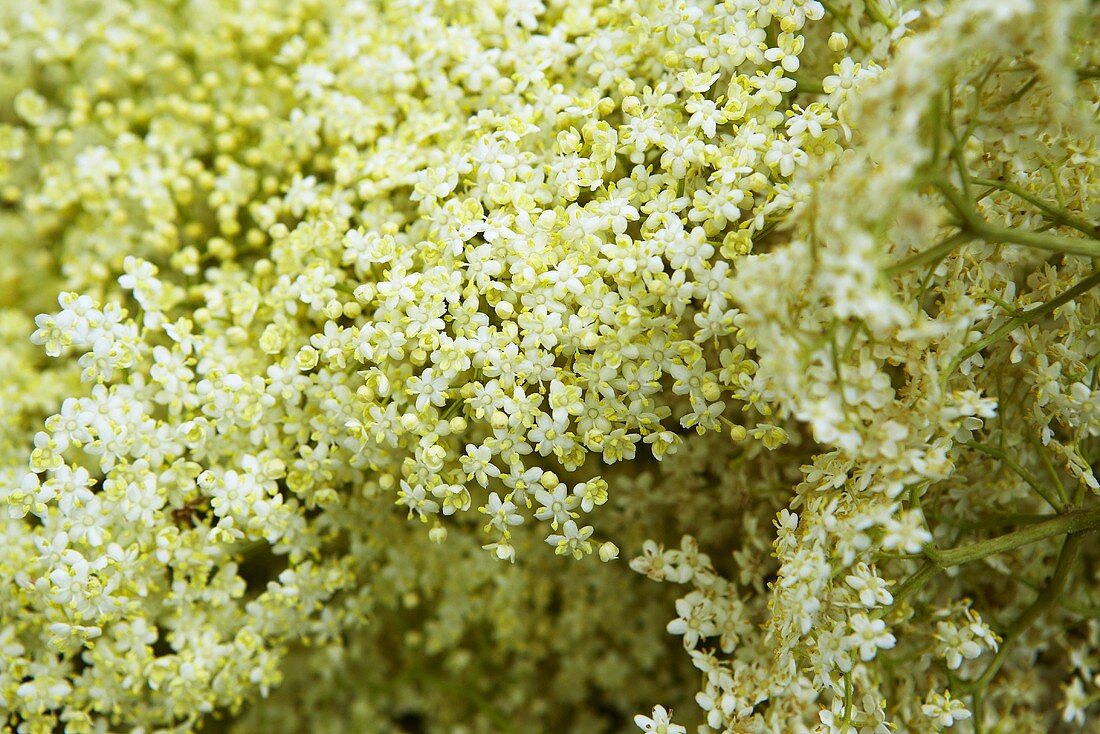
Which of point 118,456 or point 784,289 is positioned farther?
point 118,456

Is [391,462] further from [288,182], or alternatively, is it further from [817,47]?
[817,47]

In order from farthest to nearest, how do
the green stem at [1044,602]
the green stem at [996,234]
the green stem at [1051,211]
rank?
1. the green stem at [1044,602]
2. the green stem at [1051,211]
3. the green stem at [996,234]

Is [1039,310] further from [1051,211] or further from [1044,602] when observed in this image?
[1044,602]

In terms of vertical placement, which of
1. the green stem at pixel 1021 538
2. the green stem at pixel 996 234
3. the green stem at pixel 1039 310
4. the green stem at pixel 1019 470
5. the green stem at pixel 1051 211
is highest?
the green stem at pixel 996 234

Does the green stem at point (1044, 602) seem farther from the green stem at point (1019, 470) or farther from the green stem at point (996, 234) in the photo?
the green stem at point (996, 234)

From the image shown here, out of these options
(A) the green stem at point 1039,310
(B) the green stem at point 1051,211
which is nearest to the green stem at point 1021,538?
(A) the green stem at point 1039,310

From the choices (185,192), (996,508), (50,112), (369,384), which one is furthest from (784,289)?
(50,112)

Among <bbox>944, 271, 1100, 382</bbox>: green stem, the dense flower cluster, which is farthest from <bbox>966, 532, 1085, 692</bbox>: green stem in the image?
<bbox>944, 271, 1100, 382</bbox>: green stem

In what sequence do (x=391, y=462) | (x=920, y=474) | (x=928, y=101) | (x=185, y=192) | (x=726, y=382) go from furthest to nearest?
1. (x=185, y=192)
2. (x=391, y=462)
3. (x=726, y=382)
4. (x=920, y=474)
5. (x=928, y=101)

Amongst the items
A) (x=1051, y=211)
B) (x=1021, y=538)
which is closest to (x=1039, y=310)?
(x=1051, y=211)
